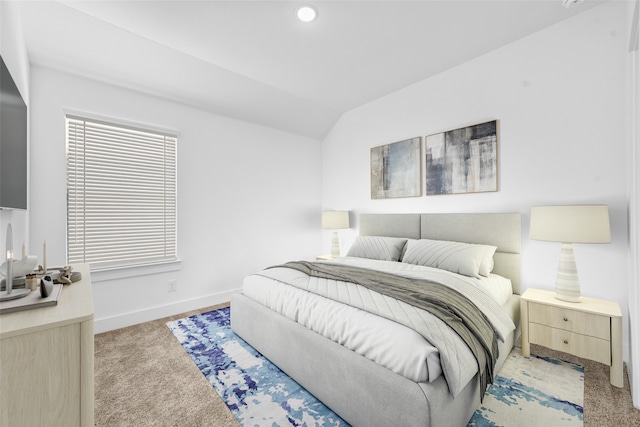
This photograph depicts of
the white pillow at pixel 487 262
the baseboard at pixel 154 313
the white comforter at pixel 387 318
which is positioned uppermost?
the white pillow at pixel 487 262

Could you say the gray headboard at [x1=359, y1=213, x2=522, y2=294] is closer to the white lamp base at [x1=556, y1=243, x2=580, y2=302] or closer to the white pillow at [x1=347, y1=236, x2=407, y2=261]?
the white pillow at [x1=347, y1=236, x2=407, y2=261]

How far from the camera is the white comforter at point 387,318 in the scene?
4.11 ft

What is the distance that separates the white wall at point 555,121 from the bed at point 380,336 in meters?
0.31

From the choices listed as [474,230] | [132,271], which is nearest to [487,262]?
[474,230]

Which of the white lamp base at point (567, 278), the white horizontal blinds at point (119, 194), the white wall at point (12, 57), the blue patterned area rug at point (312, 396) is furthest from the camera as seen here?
the white horizontal blinds at point (119, 194)

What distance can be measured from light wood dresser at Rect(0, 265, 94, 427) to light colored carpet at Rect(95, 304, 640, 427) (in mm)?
811

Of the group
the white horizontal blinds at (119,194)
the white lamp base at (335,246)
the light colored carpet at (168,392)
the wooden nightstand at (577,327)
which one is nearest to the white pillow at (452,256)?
the wooden nightstand at (577,327)

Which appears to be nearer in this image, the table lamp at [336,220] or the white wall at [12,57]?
the white wall at [12,57]

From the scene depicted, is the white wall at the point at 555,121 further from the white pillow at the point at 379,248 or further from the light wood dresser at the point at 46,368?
the light wood dresser at the point at 46,368

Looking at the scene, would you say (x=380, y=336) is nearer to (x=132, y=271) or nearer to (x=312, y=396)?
(x=312, y=396)

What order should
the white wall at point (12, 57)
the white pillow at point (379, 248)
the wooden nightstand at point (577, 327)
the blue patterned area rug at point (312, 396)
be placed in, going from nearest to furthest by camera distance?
the white wall at point (12, 57), the blue patterned area rug at point (312, 396), the wooden nightstand at point (577, 327), the white pillow at point (379, 248)

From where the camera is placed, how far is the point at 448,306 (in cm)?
159

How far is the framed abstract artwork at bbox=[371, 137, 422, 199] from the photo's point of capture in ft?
11.0

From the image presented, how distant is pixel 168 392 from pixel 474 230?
2.94m
